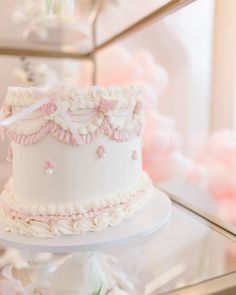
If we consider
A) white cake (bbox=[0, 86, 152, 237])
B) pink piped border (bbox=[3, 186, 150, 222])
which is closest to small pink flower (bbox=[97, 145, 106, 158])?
white cake (bbox=[0, 86, 152, 237])

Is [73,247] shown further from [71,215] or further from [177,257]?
[177,257]

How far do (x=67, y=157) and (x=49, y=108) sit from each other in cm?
10

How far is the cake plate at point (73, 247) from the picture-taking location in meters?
0.57

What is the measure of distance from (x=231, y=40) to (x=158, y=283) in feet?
4.45

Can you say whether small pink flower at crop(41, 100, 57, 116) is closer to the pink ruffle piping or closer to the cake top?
the cake top

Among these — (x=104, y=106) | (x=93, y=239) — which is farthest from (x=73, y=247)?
(x=104, y=106)

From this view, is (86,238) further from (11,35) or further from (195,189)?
(11,35)

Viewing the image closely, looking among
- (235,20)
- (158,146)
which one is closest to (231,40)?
(235,20)

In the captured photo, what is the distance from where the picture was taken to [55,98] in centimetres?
60

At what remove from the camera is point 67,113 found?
1.98 feet

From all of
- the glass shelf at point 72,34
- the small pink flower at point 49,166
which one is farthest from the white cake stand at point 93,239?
the glass shelf at point 72,34

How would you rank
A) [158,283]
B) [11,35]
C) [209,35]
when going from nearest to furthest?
1. [158,283]
2. [11,35]
3. [209,35]

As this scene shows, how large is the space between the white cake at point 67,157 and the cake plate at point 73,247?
0.02 m

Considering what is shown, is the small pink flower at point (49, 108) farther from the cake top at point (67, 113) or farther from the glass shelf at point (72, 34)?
the glass shelf at point (72, 34)
